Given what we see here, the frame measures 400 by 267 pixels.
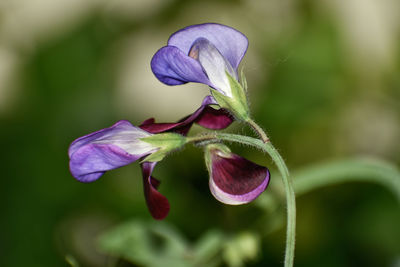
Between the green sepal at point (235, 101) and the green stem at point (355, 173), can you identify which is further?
the green stem at point (355, 173)

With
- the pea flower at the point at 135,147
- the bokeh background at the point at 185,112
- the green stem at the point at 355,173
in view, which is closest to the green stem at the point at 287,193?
the pea flower at the point at 135,147

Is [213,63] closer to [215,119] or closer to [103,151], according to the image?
[215,119]

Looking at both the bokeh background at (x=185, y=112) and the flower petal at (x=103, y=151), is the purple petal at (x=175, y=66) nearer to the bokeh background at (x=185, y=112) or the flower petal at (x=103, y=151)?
the flower petal at (x=103, y=151)

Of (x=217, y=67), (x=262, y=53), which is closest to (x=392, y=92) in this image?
(x=262, y=53)

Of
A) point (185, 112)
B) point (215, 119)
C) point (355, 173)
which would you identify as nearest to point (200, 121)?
point (215, 119)

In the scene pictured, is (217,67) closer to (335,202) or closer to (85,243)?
(335,202)

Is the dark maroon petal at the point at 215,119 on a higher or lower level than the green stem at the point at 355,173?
higher
